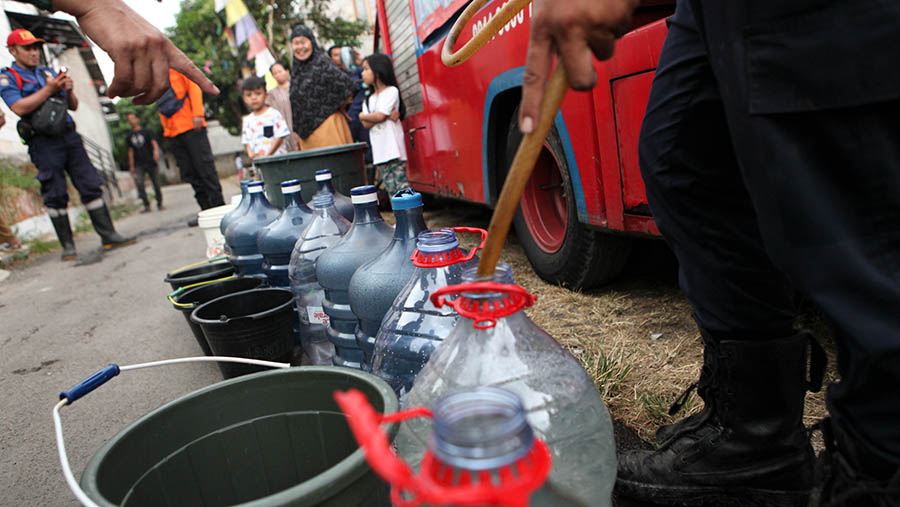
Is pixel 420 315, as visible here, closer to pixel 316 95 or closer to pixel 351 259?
pixel 351 259

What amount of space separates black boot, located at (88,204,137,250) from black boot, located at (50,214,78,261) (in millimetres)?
305

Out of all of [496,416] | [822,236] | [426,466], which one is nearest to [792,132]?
[822,236]

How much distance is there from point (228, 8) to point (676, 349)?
13176 millimetres

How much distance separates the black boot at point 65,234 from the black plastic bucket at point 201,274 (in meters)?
5.33

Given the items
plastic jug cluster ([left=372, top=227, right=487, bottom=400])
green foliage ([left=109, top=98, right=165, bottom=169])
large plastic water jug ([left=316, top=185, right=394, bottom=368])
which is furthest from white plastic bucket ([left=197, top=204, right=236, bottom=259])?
green foliage ([left=109, top=98, right=165, bottom=169])

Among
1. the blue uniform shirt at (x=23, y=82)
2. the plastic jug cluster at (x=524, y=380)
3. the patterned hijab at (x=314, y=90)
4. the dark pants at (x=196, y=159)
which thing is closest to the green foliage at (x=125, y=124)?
the blue uniform shirt at (x=23, y=82)

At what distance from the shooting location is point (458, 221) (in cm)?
633

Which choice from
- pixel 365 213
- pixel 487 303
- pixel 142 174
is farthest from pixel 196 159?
pixel 142 174

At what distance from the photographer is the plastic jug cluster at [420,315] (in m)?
1.38

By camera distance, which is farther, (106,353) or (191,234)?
(191,234)

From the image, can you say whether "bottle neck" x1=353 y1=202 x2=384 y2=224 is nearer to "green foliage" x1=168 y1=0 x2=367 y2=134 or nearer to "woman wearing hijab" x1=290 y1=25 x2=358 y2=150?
"woman wearing hijab" x1=290 y1=25 x2=358 y2=150

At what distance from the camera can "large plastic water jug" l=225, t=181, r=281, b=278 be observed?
3.09 m

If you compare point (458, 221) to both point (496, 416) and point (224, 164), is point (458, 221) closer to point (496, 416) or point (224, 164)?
point (496, 416)

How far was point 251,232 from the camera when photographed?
308cm
